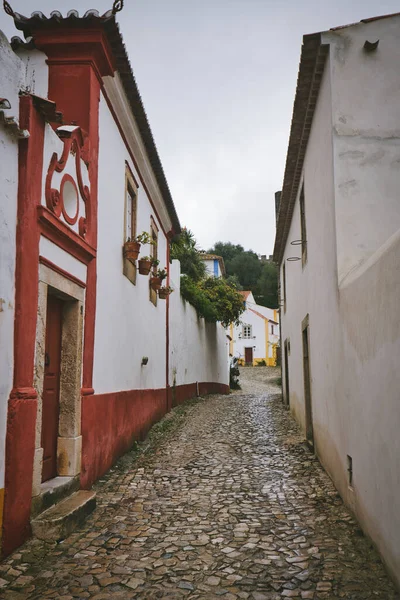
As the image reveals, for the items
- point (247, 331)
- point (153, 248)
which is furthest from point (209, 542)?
point (247, 331)

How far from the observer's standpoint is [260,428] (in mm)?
10625

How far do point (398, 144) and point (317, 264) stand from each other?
6.19 feet

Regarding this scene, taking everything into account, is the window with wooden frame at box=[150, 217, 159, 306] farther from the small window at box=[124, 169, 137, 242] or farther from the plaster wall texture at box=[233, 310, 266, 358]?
the plaster wall texture at box=[233, 310, 266, 358]

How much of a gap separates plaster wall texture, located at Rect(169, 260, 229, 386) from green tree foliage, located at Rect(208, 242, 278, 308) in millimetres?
30717

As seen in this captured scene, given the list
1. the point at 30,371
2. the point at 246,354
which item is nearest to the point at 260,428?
the point at 30,371

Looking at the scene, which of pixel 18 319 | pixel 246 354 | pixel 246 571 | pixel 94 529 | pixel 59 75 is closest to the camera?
pixel 246 571

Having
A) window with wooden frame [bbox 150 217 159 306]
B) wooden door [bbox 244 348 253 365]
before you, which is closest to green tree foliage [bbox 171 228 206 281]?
window with wooden frame [bbox 150 217 159 306]

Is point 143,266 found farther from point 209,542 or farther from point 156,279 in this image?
point 209,542

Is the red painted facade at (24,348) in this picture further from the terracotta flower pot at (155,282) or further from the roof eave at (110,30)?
the terracotta flower pot at (155,282)

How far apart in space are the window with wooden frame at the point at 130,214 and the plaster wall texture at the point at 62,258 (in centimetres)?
216

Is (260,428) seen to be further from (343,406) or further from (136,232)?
(343,406)

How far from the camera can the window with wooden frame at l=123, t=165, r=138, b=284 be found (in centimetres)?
810

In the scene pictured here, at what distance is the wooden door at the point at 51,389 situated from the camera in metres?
5.10

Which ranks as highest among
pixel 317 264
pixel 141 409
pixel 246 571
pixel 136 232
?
pixel 136 232
